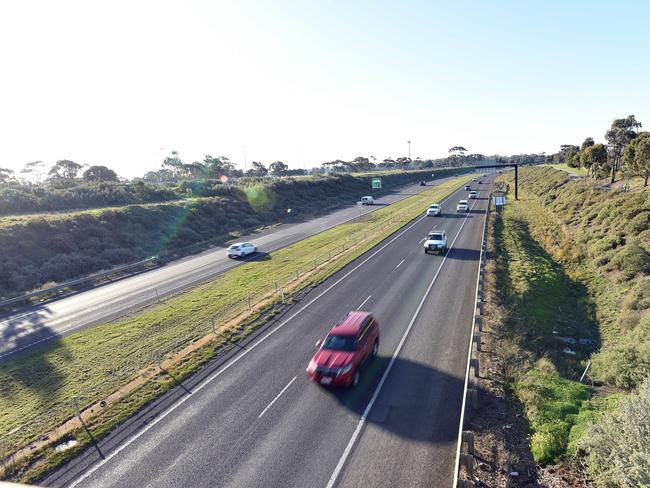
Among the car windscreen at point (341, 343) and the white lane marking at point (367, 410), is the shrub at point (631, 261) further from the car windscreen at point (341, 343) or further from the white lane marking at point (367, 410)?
the car windscreen at point (341, 343)

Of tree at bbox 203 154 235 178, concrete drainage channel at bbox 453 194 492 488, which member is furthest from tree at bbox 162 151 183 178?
concrete drainage channel at bbox 453 194 492 488

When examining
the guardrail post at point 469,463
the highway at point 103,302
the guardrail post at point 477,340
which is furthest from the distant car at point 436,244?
the guardrail post at point 469,463

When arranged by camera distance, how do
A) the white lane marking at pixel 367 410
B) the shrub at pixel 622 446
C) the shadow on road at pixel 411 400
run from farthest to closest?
1. the shadow on road at pixel 411 400
2. the white lane marking at pixel 367 410
3. the shrub at pixel 622 446

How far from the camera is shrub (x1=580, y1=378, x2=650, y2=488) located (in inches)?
306

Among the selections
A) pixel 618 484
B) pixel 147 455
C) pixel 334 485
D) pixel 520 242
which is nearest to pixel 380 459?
pixel 334 485

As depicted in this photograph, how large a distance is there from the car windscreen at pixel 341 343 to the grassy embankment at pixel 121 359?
595 centimetres

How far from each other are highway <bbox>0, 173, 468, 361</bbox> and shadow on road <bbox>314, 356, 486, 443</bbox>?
17.6 m

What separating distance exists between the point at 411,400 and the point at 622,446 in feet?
19.4

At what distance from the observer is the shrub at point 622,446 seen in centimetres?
777

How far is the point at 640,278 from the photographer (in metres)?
23.6

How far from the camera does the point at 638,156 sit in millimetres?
42906

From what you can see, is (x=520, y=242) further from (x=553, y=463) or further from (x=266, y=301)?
(x=553, y=463)

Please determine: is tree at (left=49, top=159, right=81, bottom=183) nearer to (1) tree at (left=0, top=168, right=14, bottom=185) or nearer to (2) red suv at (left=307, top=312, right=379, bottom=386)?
(1) tree at (left=0, top=168, right=14, bottom=185)

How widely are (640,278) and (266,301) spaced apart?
23829 millimetres
